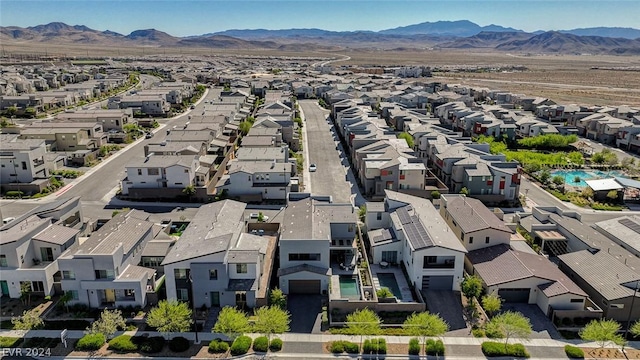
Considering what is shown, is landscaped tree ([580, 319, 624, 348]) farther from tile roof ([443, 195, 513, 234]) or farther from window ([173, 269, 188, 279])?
window ([173, 269, 188, 279])

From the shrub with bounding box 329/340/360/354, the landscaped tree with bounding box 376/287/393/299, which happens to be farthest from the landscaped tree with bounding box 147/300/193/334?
the landscaped tree with bounding box 376/287/393/299

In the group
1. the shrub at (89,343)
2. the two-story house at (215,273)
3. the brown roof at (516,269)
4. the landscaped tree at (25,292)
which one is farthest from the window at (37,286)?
the brown roof at (516,269)

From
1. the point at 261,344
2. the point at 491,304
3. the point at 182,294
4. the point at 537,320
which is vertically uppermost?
the point at 182,294

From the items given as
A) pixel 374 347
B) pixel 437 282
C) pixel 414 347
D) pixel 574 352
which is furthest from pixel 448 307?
pixel 574 352

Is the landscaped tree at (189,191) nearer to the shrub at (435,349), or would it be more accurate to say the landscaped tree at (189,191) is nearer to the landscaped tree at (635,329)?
the shrub at (435,349)

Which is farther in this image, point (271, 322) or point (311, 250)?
point (311, 250)

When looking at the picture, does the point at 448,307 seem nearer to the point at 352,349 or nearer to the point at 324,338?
the point at 352,349
